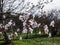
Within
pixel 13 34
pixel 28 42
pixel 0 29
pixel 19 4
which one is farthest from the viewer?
pixel 28 42

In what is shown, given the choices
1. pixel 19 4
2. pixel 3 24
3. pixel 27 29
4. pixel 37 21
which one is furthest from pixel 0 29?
pixel 19 4

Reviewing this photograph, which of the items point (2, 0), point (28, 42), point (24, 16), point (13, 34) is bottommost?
point (28, 42)

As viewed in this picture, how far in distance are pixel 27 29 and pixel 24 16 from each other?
1.24ft

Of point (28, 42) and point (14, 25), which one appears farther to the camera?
point (28, 42)

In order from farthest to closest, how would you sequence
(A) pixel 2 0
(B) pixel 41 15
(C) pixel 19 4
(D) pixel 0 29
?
(A) pixel 2 0
(C) pixel 19 4
(B) pixel 41 15
(D) pixel 0 29

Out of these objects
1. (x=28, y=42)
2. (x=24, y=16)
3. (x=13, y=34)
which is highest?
(x=24, y=16)

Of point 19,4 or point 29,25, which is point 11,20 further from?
point 19,4

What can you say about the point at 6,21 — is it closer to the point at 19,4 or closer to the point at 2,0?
the point at 19,4

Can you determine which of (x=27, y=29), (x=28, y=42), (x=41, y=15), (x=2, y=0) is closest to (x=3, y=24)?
(x=27, y=29)

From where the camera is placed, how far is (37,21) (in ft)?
22.3

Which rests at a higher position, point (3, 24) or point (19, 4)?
point (19, 4)

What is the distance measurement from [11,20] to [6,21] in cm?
25

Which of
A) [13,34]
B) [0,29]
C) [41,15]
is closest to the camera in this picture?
[0,29]

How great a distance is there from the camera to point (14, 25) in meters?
7.03
